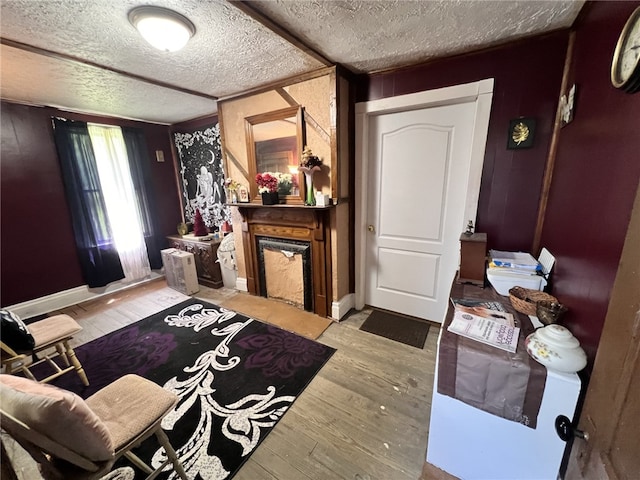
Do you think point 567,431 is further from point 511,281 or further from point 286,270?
point 286,270

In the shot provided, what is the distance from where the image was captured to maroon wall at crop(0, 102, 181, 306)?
271 cm

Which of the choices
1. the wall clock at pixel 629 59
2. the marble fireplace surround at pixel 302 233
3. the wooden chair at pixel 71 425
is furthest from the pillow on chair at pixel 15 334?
the wall clock at pixel 629 59

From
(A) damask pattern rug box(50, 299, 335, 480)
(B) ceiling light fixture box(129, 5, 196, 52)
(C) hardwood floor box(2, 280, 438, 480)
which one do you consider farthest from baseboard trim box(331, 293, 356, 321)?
(B) ceiling light fixture box(129, 5, 196, 52)

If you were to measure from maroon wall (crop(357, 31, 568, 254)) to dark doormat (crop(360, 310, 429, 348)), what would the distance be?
998 mm

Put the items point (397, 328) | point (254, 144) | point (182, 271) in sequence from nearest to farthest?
point (397, 328) → point (254, 144) → point (182, 271)

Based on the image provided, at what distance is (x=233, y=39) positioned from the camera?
5.29 ft

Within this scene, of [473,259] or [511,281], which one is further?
[473,259]

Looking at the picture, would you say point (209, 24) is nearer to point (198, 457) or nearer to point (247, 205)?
point (247, 205)

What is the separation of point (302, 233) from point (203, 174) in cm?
219

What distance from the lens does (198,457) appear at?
4.42 ft

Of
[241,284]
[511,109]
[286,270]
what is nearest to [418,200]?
[511,109]

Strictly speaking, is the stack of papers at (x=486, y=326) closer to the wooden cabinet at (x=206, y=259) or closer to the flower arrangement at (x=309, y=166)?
the flower arrangement at (x=309, y=166)

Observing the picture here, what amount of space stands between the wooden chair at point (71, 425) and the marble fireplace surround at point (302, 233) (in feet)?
5.31


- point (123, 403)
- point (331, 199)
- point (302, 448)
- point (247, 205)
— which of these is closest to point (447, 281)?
point (331, 199)
